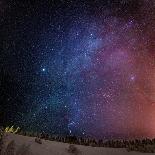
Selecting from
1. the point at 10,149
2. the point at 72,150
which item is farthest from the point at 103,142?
the point at 10,149

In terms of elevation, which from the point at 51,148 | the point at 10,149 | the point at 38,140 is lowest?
the point at 10,149

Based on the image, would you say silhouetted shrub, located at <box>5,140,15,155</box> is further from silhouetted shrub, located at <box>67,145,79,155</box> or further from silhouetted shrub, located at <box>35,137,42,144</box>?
silhouetted shrub, located at <box>67,145,79,155</box>

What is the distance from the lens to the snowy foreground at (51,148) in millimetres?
23328

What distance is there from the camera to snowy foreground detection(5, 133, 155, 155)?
918 inches

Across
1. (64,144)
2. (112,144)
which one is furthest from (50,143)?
(112,144)

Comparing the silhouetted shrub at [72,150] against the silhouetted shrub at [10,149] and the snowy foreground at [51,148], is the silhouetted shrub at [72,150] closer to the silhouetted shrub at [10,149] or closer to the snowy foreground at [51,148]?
the snowy foreground at [51,148]

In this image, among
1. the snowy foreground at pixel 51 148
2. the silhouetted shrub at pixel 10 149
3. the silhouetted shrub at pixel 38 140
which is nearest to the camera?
the silhouetted shrub at pixel 10 149

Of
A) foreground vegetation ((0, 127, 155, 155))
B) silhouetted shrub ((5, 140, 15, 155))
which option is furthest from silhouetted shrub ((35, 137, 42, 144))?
silhouetted shrub ((5, 140, 15, 155))

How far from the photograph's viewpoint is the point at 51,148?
24.5 m

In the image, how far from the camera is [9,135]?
915 inches

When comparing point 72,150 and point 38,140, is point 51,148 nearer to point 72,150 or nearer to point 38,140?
point 38,140

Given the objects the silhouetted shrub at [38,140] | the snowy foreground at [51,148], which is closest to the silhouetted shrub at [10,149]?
the snowy foreground at [51,148]

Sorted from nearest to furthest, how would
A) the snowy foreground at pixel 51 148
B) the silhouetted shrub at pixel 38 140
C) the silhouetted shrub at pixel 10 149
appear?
the silhouetted shrub at pixel 10 149 < the snowy foreground at pixel 51 148 < the silhouetted shrub at pixel 38 140

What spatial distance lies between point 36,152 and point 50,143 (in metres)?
1.65
